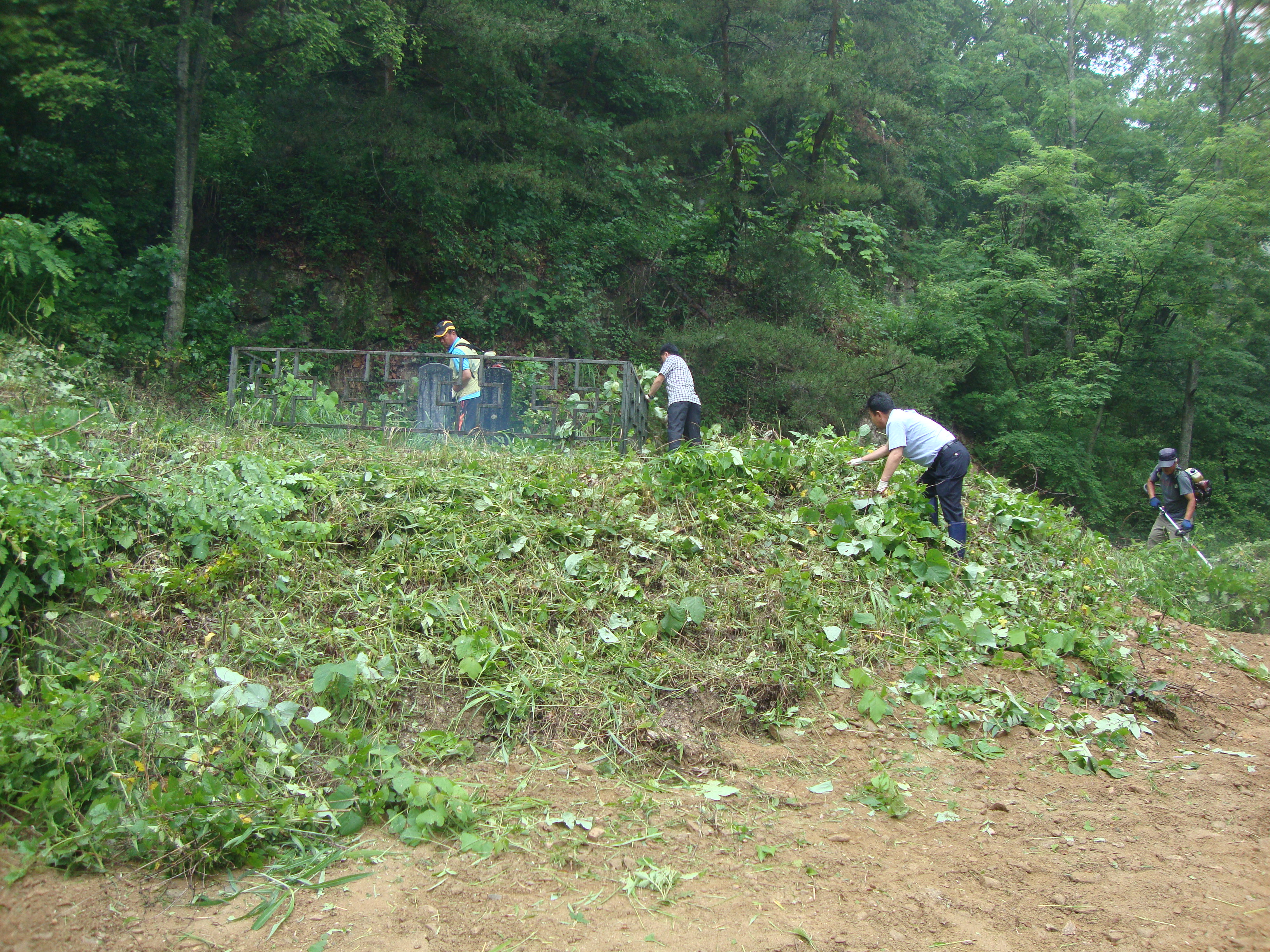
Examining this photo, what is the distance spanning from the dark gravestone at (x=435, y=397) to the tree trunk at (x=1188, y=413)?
1814 centimetres

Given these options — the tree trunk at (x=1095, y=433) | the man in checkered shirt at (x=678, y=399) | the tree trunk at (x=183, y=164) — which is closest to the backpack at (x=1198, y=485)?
the man in checkered shirt at (x=678, y=399)

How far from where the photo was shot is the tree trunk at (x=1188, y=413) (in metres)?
19.0

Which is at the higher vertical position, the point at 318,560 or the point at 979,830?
the point at 318,560

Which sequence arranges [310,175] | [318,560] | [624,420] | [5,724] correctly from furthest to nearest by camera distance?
[310,175] < [624,420] < [318,560] < [5,724]

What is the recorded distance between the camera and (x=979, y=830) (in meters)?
3.52

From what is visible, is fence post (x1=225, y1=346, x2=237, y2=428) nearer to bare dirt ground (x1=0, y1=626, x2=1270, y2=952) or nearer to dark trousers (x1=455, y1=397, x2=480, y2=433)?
dark trousers (x1=455, y1=397, x2=480, y2=433)

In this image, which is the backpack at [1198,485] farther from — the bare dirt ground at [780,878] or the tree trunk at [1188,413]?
the tree trunk at [1188,413]

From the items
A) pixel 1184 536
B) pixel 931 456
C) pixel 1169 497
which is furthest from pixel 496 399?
pixel 1169 497

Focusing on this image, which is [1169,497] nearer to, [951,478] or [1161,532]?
[1161,532]

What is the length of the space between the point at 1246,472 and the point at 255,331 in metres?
22.1

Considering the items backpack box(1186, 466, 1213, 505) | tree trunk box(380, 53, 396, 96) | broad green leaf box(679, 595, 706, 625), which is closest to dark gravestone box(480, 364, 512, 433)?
broad green leaf box(679, 595, 706, 625)

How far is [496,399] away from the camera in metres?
7.65

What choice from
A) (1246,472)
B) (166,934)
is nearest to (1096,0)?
(1246,472)

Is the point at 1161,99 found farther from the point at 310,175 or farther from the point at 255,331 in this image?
the point at 255,331
